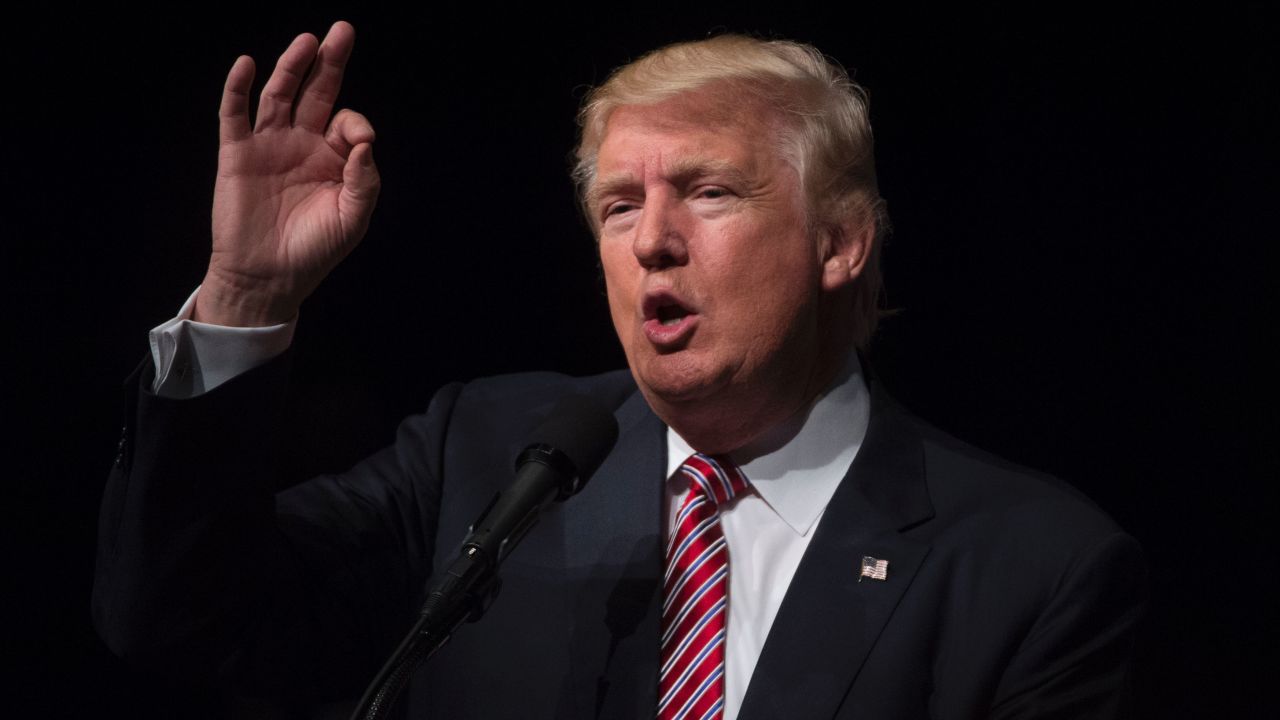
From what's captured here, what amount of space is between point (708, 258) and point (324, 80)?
62 cm

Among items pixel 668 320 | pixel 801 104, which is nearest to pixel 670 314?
pixel 668 320

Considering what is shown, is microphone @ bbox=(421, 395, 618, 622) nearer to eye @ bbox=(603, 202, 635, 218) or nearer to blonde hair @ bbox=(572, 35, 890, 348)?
eye @ bbox=(603, 202, 635, 218)

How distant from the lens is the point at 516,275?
2.83 metres

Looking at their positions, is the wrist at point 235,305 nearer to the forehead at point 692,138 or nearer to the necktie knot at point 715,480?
the forehead at point 692,138

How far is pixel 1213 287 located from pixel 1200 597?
0.61 meters

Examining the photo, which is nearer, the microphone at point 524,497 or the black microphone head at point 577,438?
the microphone at point 524,497

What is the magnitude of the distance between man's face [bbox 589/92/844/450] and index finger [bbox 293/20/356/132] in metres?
0.45

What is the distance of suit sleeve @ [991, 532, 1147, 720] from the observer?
1.79 m

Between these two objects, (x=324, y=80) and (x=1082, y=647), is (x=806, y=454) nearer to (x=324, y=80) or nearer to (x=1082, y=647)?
(x=1082, y=647)

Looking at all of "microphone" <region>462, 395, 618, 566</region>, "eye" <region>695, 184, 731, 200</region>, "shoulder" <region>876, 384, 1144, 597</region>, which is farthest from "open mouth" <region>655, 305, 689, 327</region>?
"shoulder" <region>876, 384, 1144, 597</region>

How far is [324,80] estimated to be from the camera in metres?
1.80

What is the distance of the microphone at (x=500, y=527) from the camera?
1300 mm

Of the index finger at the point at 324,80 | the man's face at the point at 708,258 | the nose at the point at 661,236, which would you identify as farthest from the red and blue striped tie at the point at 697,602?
the index finger at the point at 324,80

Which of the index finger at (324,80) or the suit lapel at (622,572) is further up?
the index finger at (324,80)
